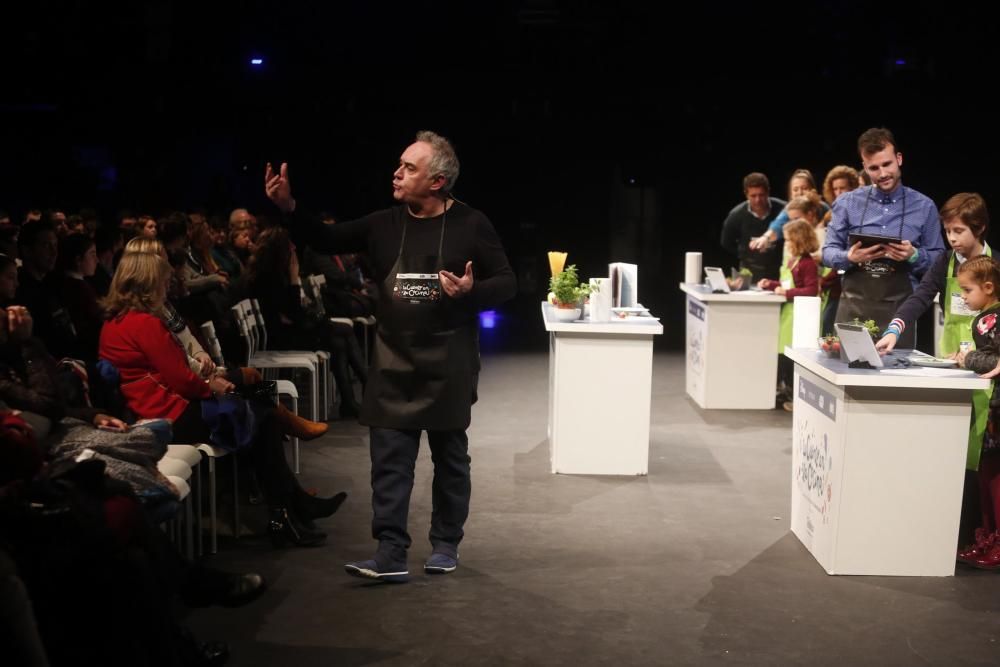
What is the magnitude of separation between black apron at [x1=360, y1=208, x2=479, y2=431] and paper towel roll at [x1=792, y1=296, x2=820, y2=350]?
1506 mm

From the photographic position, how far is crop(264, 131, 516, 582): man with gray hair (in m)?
3.74

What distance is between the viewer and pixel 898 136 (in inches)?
436

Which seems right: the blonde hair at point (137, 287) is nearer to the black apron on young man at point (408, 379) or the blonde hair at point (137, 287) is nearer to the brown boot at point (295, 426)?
the brown boot at point (295, 426)

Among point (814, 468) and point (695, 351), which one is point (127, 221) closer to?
point (695, 351)

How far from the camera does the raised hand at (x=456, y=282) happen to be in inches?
141

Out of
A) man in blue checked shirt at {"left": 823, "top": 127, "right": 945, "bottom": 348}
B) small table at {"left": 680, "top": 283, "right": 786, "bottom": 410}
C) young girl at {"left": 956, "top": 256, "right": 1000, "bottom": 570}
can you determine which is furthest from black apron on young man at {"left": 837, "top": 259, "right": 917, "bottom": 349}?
small table at {"left": 680, "top": 283, "right": 786, "bottom": 410}

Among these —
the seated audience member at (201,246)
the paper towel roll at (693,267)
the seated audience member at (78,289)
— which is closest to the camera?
the seated audience member at (78,289)

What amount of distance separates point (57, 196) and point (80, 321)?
746 cm

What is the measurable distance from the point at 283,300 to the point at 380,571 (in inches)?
117

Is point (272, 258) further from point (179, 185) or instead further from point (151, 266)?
point (179, 185)

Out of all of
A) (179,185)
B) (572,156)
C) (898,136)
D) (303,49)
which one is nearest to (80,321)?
(303,49)

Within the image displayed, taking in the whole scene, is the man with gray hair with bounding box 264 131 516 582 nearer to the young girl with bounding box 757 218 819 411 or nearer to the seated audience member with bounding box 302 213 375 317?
the young girl with bounding box 757 218 819 411

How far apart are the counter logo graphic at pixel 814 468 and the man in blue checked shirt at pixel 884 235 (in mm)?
664

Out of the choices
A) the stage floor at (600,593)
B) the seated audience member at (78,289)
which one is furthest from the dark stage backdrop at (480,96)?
the stage floor at (600,593)
